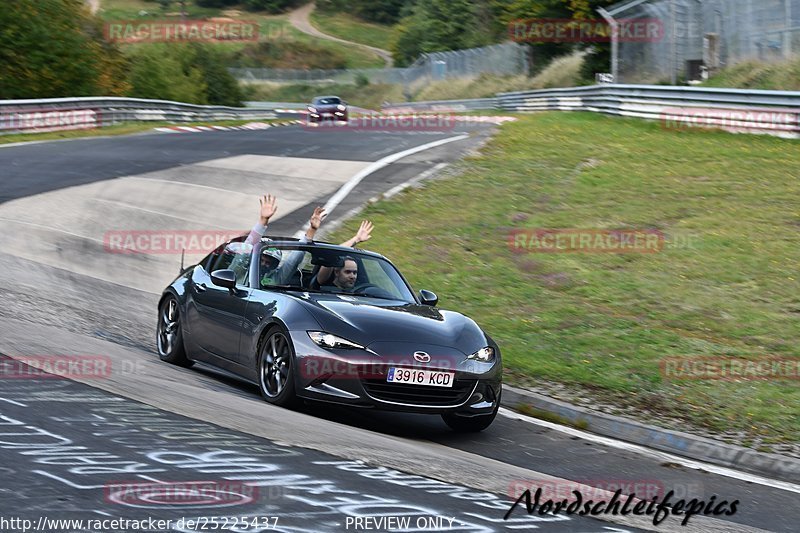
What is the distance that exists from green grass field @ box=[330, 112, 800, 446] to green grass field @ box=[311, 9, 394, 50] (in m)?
121

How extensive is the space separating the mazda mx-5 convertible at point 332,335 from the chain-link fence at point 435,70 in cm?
6097

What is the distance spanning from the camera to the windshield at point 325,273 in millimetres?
9797

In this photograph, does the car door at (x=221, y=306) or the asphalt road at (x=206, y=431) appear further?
the car door at (x=221, y=306)

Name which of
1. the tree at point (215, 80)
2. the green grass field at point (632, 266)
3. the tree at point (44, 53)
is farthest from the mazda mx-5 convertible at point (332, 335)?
the tree at point (215, 80)

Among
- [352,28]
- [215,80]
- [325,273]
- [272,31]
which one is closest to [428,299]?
[325,273]

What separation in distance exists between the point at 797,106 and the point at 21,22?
28046 millimetres

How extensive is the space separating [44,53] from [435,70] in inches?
1838

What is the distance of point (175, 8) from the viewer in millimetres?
148000

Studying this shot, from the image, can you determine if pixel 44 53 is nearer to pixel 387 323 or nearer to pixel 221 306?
pixel 221 306

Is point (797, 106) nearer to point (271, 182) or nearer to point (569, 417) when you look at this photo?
point (271, 182)

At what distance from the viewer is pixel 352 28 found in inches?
5851

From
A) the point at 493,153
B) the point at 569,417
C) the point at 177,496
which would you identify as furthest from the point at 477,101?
the point at 177,496

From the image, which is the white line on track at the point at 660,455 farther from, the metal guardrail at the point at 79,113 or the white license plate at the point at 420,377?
the metal guardrail at the point at 79,113

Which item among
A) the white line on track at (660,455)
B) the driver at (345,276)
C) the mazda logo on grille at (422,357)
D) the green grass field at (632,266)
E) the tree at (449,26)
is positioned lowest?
the white line on track at (660,455)
